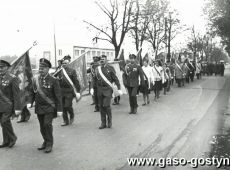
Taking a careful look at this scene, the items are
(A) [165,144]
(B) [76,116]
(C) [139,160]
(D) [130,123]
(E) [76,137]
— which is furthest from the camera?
(B) [76,116]

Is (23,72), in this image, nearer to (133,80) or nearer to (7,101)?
(7,101)

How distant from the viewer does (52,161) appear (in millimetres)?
6496

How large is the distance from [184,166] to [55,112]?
9.20 ft

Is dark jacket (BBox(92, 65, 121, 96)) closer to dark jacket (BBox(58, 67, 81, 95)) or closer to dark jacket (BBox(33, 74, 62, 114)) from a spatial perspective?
dark jacket (BBox(58, 67, 81, 95))

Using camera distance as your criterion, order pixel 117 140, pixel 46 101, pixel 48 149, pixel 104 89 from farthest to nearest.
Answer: pixel 104 89
pixel 117 140
pixel 46 101
pixel 48 149

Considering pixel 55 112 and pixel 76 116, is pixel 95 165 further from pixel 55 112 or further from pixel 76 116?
pixel 76 116

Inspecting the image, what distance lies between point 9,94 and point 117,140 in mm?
2457

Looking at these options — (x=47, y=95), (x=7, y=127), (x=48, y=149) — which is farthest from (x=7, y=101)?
(x=48, y=149)

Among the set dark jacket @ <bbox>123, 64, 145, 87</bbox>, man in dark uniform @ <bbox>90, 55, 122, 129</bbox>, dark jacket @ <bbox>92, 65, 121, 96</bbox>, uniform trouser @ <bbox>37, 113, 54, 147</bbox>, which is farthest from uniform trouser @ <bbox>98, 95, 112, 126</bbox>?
dark jacket @ <bbox>123, 64, 145, 87</bbox>

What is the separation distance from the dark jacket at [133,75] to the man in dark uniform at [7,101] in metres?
5.19

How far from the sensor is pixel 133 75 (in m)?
12.2

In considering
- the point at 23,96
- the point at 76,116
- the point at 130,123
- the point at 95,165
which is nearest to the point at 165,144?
the point at 95,165

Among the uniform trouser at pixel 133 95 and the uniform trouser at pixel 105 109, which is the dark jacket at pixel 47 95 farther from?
the uniform trouser at pixel 133 95

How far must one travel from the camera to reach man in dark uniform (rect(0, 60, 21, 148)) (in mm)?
7418
